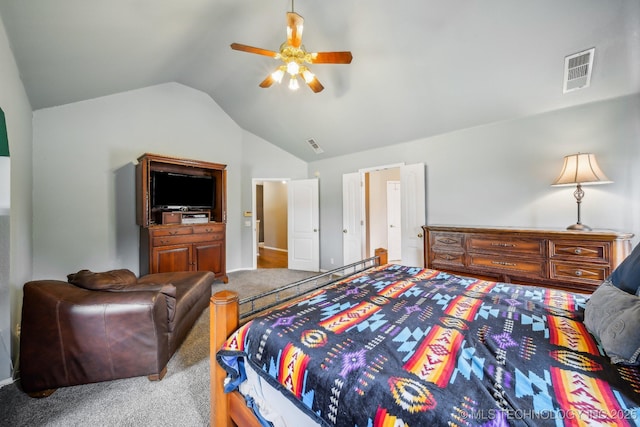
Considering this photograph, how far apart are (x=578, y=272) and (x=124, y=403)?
Answer: 3.89 m

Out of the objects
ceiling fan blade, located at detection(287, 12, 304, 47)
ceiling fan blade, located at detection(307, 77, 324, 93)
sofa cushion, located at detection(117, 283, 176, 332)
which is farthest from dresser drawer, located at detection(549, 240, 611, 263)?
sofa cushion, located at detection(117, 283, 176, 332)

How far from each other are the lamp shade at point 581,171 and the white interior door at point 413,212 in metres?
1.54

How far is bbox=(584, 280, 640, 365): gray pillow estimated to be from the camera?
837mm

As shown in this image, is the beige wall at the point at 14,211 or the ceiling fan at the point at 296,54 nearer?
the beige wall at the point at 14,211

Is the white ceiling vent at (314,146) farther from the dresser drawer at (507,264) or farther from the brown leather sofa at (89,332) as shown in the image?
the brown leather sofa at (89,332)

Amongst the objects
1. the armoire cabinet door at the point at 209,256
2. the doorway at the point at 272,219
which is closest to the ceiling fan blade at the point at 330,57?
the armoire cabinet door at the point at 209,256

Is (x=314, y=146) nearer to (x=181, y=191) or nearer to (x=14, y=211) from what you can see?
(x=181, y=191)

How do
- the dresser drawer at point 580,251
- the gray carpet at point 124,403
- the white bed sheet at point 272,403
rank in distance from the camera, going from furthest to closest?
the dresser drawer at point 580,251 → the gray carpet at point 124,403 → the white bed sheet at point 272,403

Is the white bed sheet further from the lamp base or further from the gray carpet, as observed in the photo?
the lamp base

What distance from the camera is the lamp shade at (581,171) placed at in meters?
2.37

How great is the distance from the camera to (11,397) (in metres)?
1.63

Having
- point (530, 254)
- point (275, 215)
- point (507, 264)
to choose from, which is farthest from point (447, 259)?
point (275, 215)

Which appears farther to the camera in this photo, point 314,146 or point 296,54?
point 314,146

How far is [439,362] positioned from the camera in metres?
0.88
